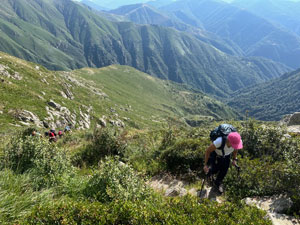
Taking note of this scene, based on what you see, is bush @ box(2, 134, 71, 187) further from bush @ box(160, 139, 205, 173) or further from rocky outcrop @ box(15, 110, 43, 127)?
rocky outcrop @ box(15, 110, 43, 127)

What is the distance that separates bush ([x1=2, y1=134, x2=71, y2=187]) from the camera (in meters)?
5.43

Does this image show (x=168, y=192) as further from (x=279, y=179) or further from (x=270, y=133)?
(x=270, y=133)

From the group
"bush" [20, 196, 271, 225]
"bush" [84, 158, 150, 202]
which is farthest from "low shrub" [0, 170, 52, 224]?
"bush" [84, 158, 150, 202]

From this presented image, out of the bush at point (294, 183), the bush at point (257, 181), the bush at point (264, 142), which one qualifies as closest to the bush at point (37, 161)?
the bush at point (257, 181)

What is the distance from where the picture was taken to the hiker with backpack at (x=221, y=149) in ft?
19.6

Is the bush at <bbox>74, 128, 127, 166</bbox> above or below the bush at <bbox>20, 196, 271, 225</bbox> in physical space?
below

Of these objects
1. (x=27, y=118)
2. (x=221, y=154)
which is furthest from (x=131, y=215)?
(x=27, y=118)

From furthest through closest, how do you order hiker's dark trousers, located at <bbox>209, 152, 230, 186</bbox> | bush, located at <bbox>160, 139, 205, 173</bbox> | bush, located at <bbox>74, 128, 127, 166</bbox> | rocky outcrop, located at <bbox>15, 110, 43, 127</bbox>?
rocky outcrop, located at <bbox>15, 110, 43, 127</bbox>
bush, located at <bbox>74, 128, 127, 166</bbox>
bush, located at <bbox>160, 139, 205, 173</bbox>
hiker's dark trousers, located at <bbox>209, 152, 230, 186</bbox>

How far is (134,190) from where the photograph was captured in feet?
16.4

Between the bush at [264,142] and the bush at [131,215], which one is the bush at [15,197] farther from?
the bush at [264,142]

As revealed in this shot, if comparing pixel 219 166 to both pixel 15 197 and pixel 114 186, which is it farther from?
pixel 15 197

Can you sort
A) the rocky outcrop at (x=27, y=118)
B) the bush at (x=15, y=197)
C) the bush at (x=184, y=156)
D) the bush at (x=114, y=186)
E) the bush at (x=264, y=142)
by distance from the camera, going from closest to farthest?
the bush at (x=15, y=197)
the bush at (x=114, y=186)
the bush at (x=264, y=142)
the bush at (x=184, y=156)
the rocky outcrop at (x=27, y=118)

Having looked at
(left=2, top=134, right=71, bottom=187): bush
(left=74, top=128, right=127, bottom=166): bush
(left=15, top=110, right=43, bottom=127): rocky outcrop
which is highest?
(left=2, top=134, right=71, bottom=187): bush

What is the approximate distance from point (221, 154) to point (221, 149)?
261mm
